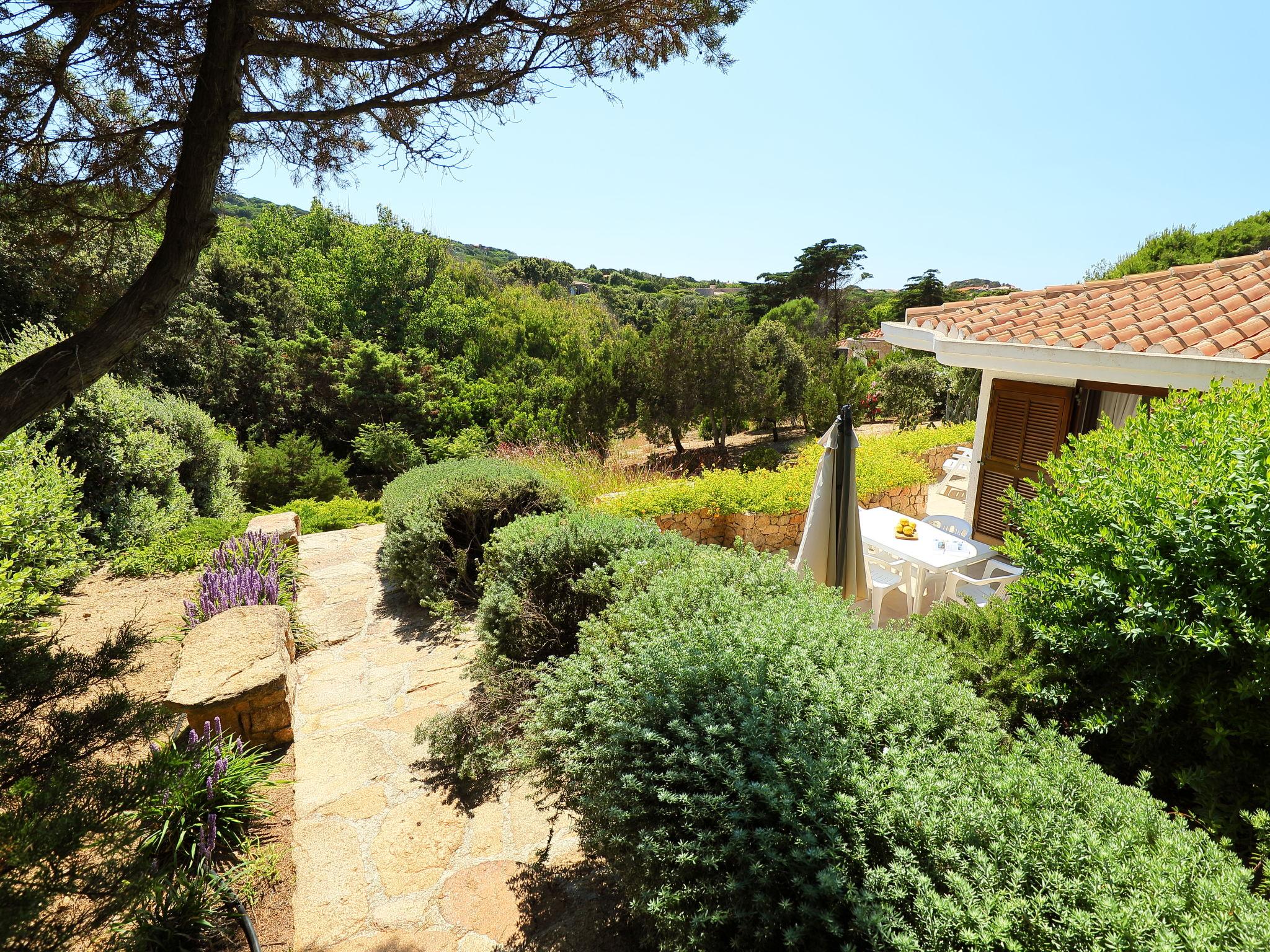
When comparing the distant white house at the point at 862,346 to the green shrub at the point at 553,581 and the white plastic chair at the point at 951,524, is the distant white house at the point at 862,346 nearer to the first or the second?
the white plastic chair at the point at 951,524

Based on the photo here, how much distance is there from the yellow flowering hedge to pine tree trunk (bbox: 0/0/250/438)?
4.78 meters

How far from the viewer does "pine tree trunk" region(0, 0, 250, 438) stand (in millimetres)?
2188

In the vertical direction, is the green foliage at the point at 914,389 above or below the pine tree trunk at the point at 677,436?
above

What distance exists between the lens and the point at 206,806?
285cm

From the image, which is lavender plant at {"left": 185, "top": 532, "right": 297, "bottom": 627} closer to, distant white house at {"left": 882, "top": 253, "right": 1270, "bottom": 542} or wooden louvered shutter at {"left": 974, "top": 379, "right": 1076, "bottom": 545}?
distant white house at {"left": 882, "top": 253, "right": 1270, "bottom": 542}

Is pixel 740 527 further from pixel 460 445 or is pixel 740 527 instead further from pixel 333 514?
pixel 460 445

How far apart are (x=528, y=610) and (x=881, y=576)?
12.8ft

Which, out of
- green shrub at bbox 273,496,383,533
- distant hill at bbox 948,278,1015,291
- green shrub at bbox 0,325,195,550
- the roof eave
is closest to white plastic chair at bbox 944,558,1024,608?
the roof eave

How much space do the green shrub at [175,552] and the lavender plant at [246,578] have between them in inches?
32.0

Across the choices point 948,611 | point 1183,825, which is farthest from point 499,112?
point 1183,825

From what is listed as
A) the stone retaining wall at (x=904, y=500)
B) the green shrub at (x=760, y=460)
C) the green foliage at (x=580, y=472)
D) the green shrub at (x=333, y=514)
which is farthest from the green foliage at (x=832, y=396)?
the green shrub at (x=333, y=514)

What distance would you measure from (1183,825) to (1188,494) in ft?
4.33

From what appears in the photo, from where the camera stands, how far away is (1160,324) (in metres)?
5.46

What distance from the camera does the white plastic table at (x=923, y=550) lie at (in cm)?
557
